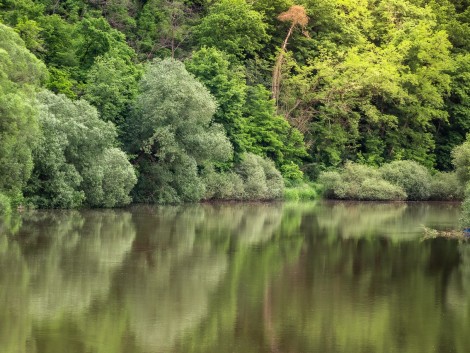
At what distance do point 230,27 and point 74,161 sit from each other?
99.0 ft

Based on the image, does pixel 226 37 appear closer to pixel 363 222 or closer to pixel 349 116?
pixel 349 116

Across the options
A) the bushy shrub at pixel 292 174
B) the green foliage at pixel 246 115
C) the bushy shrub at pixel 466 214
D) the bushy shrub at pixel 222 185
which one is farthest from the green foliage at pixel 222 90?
the bushy shrub at pixel 466 214

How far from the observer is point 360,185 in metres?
72.4

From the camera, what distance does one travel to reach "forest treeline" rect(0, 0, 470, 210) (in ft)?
153

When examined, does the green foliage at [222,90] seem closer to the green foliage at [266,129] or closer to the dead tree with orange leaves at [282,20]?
the green foliage at [266,129]

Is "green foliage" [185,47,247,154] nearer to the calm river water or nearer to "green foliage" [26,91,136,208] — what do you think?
"green foliage" [26,91,136,208]

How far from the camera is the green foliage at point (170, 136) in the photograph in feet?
180

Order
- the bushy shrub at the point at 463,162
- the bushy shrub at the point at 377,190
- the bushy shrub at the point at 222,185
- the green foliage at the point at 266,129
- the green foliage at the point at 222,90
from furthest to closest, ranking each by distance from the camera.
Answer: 1. the bushy shrub at the point at 377,190
2. the green foliage at the point at 266,129
3. the green foliage at the point at 222,90
4. the bushy shrub at the point at 222,185
5. the bushy shrub at the point at 463,162

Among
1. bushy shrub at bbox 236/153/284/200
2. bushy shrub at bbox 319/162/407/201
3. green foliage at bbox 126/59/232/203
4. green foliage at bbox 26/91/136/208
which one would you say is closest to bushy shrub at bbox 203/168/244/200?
bushy shrub at bbox 236/153/284/200

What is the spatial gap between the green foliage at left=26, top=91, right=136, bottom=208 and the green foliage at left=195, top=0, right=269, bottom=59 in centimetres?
2472

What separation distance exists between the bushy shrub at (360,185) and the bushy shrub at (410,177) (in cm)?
86

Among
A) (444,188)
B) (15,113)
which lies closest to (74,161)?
(15,113)

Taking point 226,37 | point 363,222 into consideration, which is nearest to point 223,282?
Result: point 363,222

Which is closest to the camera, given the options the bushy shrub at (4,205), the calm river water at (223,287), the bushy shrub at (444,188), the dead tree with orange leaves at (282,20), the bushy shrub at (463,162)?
the calm river water at (223,287)
